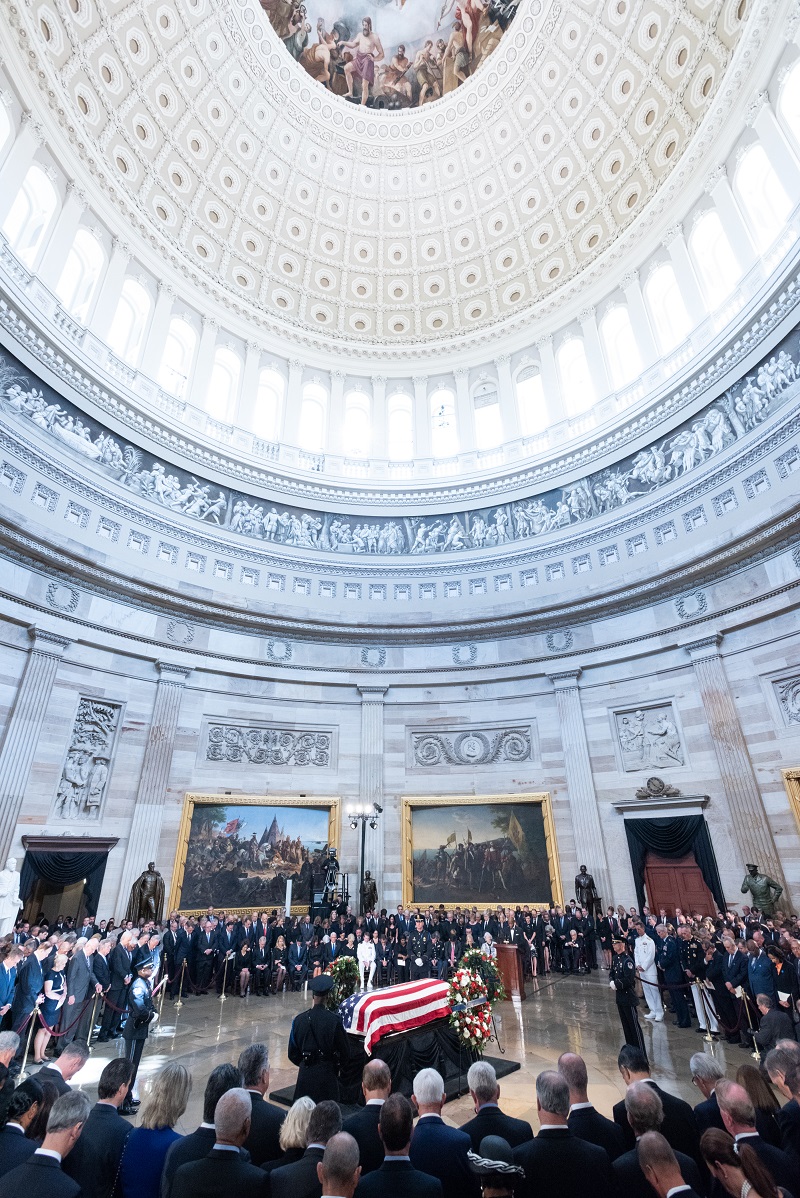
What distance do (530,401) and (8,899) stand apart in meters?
25.7

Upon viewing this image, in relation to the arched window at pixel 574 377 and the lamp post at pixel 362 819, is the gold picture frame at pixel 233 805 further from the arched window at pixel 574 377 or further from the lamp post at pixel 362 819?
the arched window at pixel 574 377

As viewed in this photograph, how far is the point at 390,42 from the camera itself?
28.8 metres

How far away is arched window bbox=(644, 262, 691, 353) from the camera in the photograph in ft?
74.4

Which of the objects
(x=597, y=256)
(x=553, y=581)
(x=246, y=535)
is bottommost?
(x=553, y=581)

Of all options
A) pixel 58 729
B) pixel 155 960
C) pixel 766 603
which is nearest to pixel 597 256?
pixel 766 603

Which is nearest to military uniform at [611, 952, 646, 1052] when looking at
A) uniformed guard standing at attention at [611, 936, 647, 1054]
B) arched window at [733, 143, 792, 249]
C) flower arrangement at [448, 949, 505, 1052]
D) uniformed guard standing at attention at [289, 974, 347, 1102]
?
uniformed guard standing at attention at [611, 936, 647, 1054]

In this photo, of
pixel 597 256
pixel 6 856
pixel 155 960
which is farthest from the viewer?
pixel 597 256

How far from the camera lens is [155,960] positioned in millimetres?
9922

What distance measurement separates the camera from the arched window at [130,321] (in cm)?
2303

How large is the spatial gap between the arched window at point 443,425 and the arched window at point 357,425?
3130 millimetres

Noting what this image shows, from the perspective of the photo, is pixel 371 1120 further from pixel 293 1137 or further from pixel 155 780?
pixel 155 780

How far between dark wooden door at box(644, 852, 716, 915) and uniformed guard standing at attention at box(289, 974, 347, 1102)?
1426 centimetres

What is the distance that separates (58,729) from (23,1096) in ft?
50.1

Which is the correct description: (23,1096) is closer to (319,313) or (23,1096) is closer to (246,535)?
(246,535)
